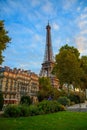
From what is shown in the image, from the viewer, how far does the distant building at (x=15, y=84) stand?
2635 inches

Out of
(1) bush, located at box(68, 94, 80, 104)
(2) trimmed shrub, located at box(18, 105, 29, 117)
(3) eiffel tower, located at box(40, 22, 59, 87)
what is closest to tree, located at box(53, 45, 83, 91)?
(1) bush, located at box(68, 94, 80, 104)

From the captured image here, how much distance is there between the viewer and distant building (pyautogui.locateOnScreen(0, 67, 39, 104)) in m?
66.9

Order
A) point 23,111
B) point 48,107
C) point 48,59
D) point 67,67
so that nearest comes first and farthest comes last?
point 23,111
point 48,107
point 67,67
point 48,59

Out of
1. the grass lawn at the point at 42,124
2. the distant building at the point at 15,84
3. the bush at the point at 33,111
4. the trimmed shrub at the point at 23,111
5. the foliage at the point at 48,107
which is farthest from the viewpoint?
the distant building at the point at 15,84

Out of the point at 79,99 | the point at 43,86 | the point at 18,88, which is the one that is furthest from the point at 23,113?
the point at 43,86

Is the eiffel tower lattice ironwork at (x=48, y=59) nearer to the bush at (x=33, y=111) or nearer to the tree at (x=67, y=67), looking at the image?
the tree at (x=67, y=67)

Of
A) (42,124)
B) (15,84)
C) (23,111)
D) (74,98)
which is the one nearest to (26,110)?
(23,111)

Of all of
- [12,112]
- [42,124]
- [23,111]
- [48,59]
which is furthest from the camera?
[48,59]

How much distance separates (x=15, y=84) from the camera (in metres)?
72.1

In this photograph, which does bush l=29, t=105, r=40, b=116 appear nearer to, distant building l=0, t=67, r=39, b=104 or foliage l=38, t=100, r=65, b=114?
foliage l=38, t=100, r=65, b=114

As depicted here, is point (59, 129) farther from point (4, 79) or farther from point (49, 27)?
point (49, 27)

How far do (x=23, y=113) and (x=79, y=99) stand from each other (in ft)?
85.6

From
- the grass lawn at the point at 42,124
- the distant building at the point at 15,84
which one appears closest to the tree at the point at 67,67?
the grass lawn at the point at 42,124

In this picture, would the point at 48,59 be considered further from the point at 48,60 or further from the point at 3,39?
the point at 3,39
